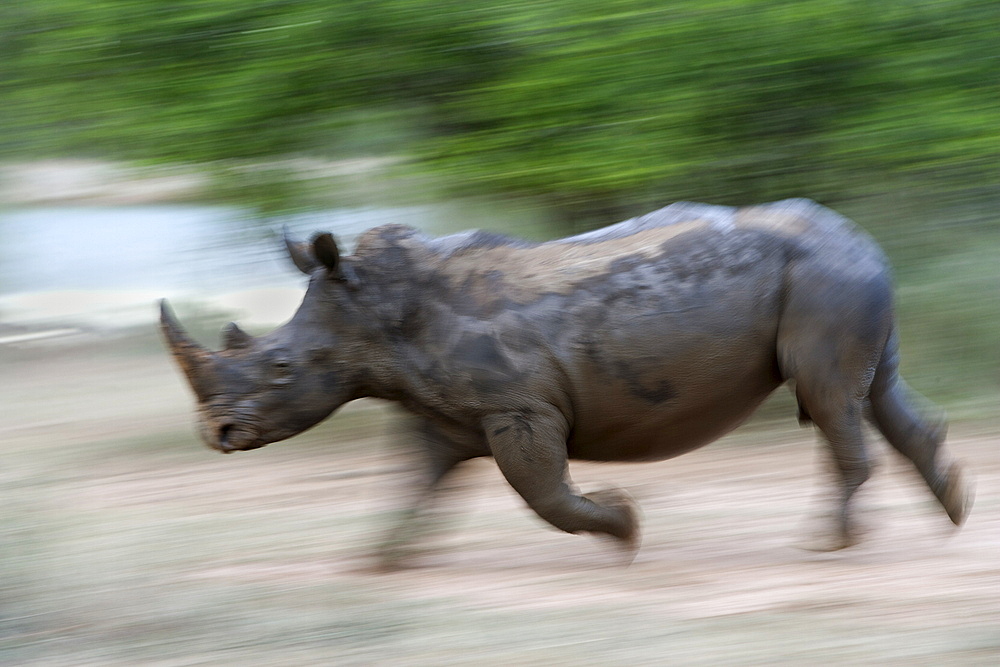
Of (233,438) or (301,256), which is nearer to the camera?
(233,438)

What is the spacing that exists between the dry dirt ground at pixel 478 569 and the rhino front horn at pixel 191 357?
811mm

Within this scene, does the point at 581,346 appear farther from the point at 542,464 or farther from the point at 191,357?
the point at 191,357

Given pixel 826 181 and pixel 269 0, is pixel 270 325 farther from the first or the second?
pixel 826 181

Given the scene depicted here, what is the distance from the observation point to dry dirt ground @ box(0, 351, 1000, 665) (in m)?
4.29

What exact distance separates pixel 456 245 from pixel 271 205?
13.1ft

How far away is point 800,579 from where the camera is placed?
4953mm

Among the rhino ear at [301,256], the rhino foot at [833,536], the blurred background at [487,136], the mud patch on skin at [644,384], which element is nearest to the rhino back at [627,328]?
the mud patch on skin at [644,384]

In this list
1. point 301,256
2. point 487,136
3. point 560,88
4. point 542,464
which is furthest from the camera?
point 487,136

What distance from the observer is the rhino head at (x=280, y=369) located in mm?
5199

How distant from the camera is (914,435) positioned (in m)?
5.44

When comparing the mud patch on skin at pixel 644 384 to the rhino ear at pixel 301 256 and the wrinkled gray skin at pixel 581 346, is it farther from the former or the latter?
the rhino ear at pixel 301 256

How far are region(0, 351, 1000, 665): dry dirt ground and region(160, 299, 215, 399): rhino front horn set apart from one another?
2.66ft

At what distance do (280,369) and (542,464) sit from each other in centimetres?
110

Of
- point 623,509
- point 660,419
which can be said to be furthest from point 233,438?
point 660,419
